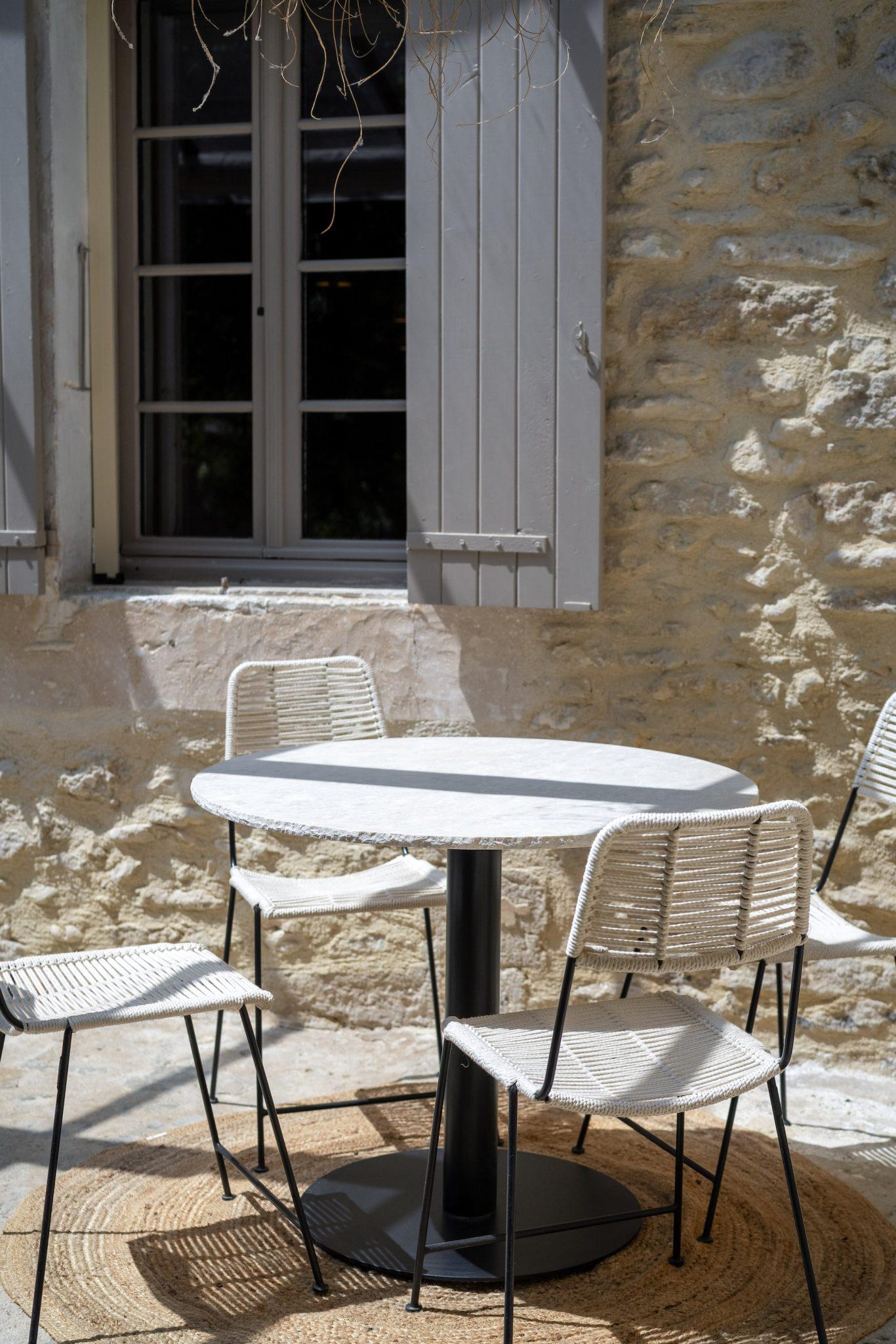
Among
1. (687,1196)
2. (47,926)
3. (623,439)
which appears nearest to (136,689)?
(47,926)

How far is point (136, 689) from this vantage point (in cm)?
395

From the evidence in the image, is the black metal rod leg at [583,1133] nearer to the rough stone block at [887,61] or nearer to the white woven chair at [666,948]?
the white woven chair at [666,948]

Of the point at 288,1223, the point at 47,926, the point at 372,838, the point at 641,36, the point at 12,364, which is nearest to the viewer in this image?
the point at 372,838

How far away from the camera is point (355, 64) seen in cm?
396

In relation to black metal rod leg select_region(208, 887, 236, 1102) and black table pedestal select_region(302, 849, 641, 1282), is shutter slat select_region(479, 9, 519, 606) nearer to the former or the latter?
black metal rod leg select_region(208, 887, 236, 1102)

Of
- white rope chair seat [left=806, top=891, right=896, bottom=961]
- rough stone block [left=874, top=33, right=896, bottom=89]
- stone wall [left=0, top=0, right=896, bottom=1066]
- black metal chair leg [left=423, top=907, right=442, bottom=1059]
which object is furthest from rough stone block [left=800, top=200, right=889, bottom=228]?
black metal chair leg [left=423, top=907, right=442, bottom=1059]

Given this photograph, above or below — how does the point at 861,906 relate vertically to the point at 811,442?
below

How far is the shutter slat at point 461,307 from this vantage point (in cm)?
350

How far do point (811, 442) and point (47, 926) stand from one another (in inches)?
99.3

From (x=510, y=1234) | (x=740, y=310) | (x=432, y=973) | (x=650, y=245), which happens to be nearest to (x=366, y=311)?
(x=650, y=245)

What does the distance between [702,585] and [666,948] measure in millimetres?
1689

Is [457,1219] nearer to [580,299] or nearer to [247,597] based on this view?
[247,597]

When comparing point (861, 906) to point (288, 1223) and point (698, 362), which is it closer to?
point (698, 362)

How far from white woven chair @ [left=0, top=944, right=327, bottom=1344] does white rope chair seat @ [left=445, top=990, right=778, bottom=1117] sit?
15.6 inches
